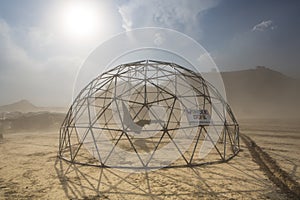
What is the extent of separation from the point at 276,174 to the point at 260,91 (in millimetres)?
74984

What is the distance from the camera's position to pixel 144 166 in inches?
424

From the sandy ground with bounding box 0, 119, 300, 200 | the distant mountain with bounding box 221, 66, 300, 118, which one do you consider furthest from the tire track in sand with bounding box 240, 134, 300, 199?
the distant mountain with bounding box 221, 66, 300, 118

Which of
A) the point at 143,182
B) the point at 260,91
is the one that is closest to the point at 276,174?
the point at 143,182

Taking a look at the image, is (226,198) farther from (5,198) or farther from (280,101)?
(280,101)

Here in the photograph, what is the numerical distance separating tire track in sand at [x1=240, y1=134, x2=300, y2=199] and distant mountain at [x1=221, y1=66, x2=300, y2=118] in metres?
50.7

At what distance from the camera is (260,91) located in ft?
247

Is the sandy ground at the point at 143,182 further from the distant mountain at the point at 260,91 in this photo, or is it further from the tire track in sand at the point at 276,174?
the distant mountain at the point at 260,91

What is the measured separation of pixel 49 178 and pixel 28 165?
3216mm

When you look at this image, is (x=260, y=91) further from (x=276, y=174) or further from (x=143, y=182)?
(x=143, y=182)

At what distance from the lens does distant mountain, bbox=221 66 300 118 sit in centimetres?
6398

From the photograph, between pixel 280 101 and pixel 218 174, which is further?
pixel 280 101

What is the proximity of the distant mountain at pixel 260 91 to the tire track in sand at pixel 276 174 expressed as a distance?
50730 mm

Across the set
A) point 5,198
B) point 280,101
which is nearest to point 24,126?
point 5,198

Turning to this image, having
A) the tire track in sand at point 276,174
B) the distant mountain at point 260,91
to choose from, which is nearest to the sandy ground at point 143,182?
the tire track in sand at point 276,174
